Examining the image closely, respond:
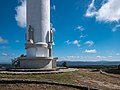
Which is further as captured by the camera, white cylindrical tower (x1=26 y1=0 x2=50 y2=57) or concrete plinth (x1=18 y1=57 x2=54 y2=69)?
white cylindrical tower (x1=26 y1=0 x2=50 y2=57)

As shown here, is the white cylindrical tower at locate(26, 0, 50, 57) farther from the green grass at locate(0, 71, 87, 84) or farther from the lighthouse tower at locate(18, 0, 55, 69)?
the green grass at locate(0, 71, 87, 84)

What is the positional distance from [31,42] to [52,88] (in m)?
11.2

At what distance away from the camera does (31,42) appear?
2798 centimetres

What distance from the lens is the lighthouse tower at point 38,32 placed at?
2803 cm

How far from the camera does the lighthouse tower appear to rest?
28031 mm

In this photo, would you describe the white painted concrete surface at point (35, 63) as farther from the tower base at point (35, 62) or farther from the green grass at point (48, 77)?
the green grass at point (48, 77)

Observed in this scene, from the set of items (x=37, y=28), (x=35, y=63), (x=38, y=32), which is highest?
(x=37, y=28)

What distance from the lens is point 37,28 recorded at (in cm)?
2830

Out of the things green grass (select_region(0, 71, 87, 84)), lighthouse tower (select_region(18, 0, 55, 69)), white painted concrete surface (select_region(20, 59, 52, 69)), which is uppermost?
lighthouse tower (select_region(18, 0, 55, 69))

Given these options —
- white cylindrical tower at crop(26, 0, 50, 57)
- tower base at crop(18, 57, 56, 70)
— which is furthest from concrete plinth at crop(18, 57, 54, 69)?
white cylindrical tower at crop(26, 0, 50, 57)

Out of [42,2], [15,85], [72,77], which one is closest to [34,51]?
[42,2]

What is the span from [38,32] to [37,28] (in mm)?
460

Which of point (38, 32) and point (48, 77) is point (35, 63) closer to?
point (38, 32)

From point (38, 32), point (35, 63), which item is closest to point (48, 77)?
point (35, 63)
